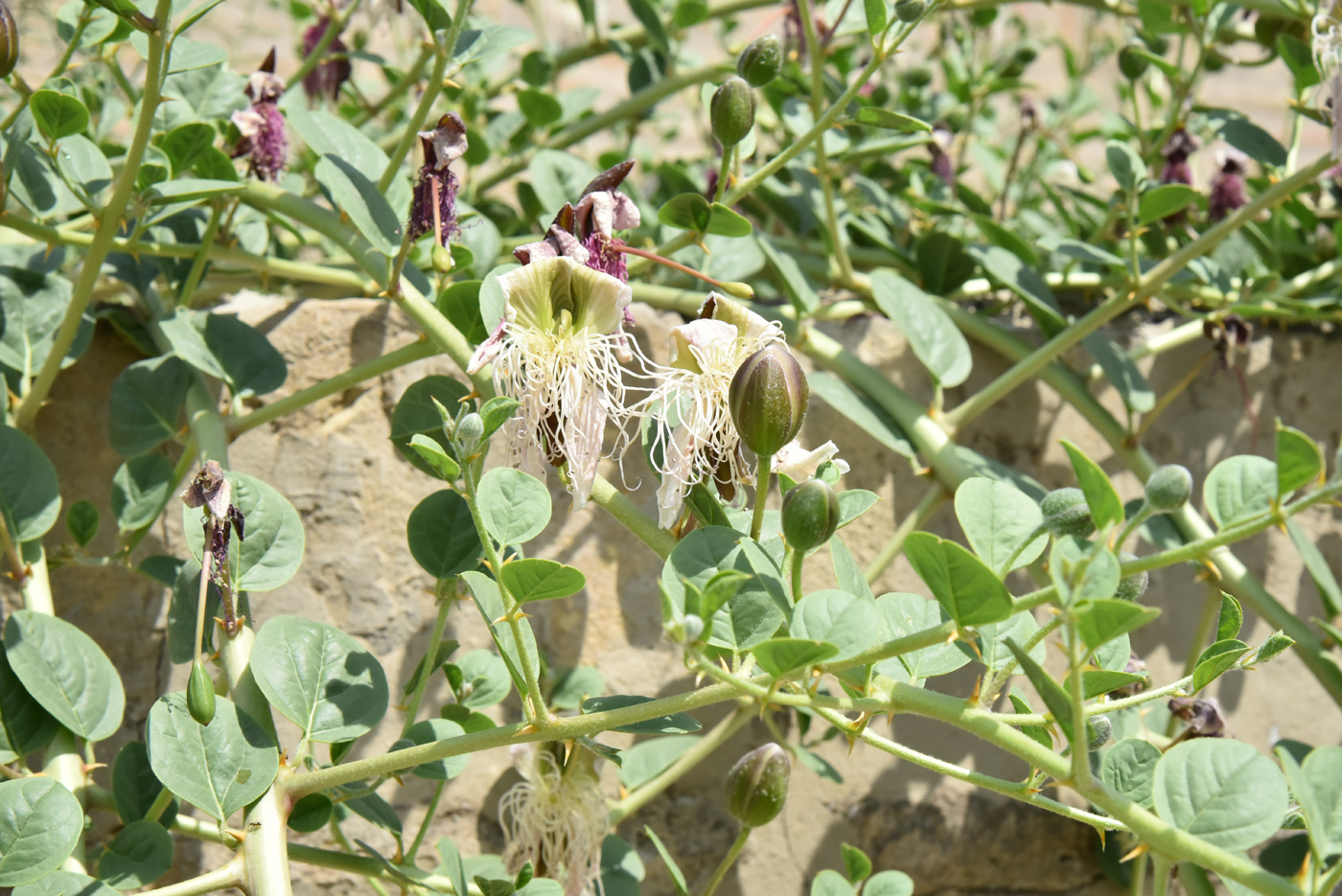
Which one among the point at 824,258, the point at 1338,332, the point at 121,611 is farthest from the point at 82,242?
the point at 1338,332

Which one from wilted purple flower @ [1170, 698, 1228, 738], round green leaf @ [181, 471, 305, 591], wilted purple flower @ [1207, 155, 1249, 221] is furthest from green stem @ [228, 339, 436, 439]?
wilted purple flower @ [1207, 155, 1249, 221]

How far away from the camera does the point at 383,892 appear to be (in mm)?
677

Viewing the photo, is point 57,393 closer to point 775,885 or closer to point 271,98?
point 271,98

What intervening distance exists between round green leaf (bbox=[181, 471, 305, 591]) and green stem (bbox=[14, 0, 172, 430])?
201mm

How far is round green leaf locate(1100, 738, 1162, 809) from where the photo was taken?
511mm

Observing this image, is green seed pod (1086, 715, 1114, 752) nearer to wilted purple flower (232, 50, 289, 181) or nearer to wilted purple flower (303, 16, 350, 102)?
wilted purple flower (232, 50, 289, 181)

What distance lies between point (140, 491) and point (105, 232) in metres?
0.18

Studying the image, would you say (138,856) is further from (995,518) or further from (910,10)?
(910,10)

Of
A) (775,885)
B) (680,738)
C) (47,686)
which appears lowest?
(775,885)

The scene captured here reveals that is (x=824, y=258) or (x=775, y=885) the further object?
(x=824, y=258)

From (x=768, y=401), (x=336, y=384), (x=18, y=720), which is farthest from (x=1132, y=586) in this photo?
(x=18, y=720)

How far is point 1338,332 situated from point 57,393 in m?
1.20

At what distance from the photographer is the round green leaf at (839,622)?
16.5 inches

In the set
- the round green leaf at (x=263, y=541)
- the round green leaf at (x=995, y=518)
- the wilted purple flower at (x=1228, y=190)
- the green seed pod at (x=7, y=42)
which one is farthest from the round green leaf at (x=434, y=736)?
the wilted purple flower at (x=1228, y=190)
